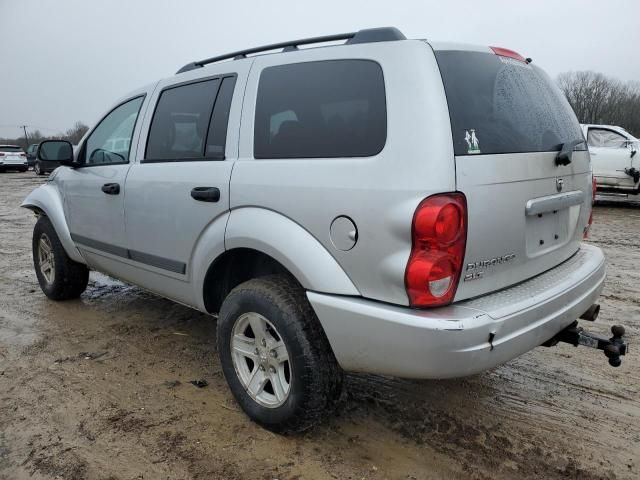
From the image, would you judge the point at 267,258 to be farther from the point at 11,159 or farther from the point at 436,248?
the point at 11,159

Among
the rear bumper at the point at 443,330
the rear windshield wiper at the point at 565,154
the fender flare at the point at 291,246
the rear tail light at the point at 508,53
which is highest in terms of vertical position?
the rear tail light at the point at 508,53

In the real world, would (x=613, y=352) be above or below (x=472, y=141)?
below

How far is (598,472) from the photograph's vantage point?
2332mm

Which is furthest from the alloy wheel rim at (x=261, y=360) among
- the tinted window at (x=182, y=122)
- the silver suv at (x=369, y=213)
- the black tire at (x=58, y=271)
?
the black tire at (x=58, y=271)

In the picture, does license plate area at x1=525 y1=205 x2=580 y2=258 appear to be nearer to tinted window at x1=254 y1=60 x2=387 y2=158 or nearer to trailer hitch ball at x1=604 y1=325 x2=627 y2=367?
trailer hitch ball at x1=604 y1=325 x2=627 y2=367

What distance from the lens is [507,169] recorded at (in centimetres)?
219

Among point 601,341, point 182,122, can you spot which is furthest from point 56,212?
point 601,341

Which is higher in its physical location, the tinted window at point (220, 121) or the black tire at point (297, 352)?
the tinted window at point (220, 121)

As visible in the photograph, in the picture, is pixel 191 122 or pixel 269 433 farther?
pixel 191 122

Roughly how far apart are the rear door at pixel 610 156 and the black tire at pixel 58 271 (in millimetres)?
10507

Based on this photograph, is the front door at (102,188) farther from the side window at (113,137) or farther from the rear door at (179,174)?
the rear door at (179,174)

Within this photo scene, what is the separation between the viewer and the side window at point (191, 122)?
288cm

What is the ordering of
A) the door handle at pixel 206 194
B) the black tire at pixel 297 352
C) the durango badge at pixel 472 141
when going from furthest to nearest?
1. the door handle at pixel 206 194
2. the black tire at pixel 297 352
3. the durango badge at pixel 472 141

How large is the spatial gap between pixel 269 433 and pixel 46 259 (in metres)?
3.30
